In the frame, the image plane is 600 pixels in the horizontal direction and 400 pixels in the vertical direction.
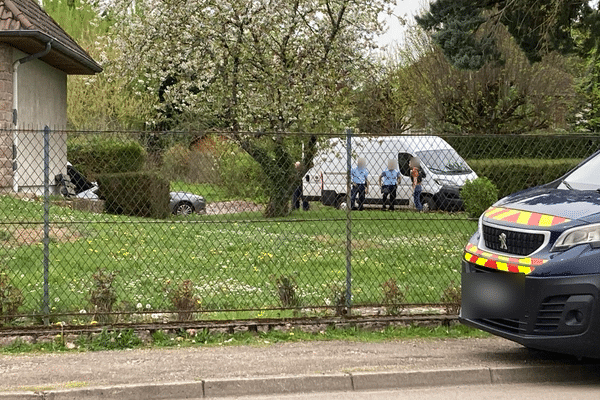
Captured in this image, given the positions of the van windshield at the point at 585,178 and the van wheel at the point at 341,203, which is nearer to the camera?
the van windshield at the point at 585,178

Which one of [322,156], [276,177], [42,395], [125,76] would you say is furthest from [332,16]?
[42,395]

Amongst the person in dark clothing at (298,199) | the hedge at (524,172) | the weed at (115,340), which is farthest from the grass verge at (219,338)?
the hedge at (524,172)

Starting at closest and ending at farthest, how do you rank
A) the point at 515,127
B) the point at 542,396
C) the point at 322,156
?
the point at 542,396, the point at 322,156, the point at 515,127

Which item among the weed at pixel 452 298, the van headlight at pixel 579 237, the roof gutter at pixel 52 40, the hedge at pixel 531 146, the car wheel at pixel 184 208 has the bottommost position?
the weed at pixel 452 298

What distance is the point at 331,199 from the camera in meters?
9.47

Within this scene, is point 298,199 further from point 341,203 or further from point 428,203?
point 428,203

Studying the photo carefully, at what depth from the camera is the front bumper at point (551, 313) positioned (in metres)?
6.82

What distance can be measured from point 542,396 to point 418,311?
2.58m

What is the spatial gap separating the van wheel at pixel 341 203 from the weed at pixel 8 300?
315 centimetres

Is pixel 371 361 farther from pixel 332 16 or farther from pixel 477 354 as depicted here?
pixel 332 16

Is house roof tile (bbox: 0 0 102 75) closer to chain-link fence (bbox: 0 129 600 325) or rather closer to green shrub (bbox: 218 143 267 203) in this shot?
chain-link fence (bbox: 0 129 600 325)

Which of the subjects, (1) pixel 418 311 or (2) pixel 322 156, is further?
(2) pixel 322 156

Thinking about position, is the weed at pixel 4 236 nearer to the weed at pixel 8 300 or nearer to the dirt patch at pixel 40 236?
the dirt patch at pixel 40 236

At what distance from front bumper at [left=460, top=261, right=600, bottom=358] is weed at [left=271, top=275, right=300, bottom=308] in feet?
7.61
